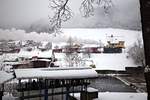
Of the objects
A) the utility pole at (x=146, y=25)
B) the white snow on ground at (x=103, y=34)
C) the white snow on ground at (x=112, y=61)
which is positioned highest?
the white snow on ground at (x=103, y=34)

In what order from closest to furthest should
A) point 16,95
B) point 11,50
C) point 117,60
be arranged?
1. point 16,95
2. point 117,60
3. point 11,50

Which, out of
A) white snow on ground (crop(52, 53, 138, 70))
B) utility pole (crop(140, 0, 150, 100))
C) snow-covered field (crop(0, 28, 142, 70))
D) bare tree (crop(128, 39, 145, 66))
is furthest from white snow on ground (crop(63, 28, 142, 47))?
utility pole (crop(140, 0, 150, 100))

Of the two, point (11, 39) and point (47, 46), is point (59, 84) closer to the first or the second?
point (47, 46)

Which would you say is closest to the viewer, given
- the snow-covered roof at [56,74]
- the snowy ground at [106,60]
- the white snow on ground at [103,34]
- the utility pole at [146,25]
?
the utility pole at [146,25]

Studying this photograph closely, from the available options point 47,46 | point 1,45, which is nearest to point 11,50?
point 1,45

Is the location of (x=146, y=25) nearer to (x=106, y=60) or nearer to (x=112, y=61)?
(x=112, y=61)

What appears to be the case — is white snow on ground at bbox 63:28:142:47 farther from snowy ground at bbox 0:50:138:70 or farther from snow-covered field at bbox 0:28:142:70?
→ snowy ground at bbox 0:50:138:70

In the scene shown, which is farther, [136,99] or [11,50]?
[11,50]

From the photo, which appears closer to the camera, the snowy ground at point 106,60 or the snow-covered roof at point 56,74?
the snow-covered roof at point 56,74

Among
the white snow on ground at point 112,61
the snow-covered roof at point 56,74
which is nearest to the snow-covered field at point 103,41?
the white snow on ground at point 112,61

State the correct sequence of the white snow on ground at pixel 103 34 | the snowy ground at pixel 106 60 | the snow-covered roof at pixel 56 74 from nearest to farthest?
the snow-covered roof at pixel 56 74 < the snowy ground at pixel 106 60 < the white snow on ground at pixel 103 34

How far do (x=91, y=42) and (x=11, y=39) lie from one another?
935cm

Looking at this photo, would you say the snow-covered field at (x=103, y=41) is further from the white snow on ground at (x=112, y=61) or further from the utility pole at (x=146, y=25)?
the utility pole at (x=146, y=25)

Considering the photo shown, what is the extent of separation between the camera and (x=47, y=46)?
2567 centimetres
